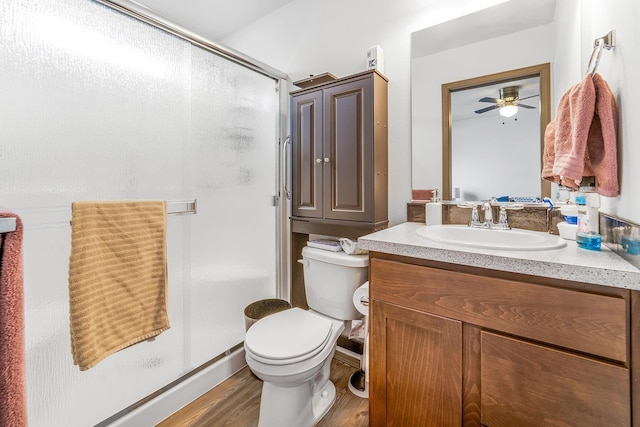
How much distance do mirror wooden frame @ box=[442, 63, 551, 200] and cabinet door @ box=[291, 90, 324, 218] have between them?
2.18ft

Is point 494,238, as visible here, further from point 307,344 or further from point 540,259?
point 307,344

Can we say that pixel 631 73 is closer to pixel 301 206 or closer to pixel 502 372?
pixel 502 372

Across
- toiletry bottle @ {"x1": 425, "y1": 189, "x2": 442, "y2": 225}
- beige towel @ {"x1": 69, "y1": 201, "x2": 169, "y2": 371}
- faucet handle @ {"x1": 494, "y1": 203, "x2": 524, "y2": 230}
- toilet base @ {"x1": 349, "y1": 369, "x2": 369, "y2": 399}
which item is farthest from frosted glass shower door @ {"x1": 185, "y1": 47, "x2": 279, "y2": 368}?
faucet handle @ {"x1": 494, "y1": 203, "x2": 524, "y2": 230}

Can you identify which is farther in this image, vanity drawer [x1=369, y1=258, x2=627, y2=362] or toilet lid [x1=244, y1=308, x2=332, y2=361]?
toilet lid [x1=244, y1=308, x2=332, y2=361]

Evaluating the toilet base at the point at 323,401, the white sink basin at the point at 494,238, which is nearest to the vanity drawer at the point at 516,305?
the white sink basin at the point at 494,238

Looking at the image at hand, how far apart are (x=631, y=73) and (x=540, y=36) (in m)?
0.64

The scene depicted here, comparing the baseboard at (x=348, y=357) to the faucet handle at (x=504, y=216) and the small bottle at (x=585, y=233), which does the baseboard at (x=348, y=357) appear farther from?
the small bottle at (x=585, y=233)

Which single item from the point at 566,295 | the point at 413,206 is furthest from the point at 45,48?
the point at 566,295

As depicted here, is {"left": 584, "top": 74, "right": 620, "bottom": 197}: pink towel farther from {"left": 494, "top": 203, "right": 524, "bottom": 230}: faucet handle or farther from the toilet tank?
the toilet tank

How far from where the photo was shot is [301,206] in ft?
5.75

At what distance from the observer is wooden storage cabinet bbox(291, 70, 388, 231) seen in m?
1.44

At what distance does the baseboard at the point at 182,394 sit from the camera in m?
1.24

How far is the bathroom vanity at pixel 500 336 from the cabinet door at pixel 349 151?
436mm

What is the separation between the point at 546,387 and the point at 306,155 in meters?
1.44
